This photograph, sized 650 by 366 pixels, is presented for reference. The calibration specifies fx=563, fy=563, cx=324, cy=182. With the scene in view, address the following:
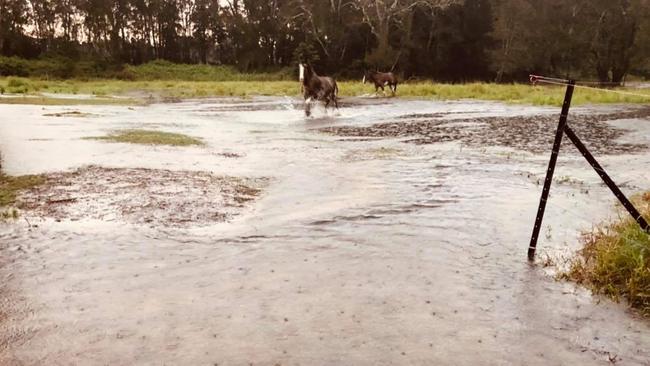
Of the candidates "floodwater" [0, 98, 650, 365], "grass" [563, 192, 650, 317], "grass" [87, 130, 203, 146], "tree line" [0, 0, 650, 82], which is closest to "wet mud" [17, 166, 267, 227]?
"floodwater" [0, 98, 650, 365]

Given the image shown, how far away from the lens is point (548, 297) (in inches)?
216

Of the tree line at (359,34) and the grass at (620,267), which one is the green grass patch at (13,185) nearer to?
the grass at (620,267)

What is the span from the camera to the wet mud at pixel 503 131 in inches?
589

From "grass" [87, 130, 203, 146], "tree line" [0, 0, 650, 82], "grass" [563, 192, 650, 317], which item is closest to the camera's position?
"grass" [563, 192, 650, 317]

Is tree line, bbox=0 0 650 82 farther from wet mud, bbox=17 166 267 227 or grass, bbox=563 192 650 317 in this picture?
grass, bbox=563 192 650 317

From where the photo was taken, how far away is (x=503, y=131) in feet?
58.3

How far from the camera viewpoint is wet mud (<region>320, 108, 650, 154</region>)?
14953 mm

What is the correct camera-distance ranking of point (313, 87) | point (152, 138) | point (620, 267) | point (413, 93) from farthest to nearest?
1. point (413, 93)
2. point (313, 87)
3. point (152, 138)
4. point (620, 267)

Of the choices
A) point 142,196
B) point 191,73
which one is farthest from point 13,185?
point 191,73

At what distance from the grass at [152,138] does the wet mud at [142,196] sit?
3633 millimetres

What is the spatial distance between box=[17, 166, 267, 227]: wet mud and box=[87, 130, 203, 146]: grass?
3.63m

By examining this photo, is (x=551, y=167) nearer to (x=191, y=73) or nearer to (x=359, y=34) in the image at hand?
(x=359, y=34)

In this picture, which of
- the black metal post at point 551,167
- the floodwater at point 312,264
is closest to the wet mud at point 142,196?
the floodwater at point 312,264

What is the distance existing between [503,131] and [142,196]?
40.8 ft
